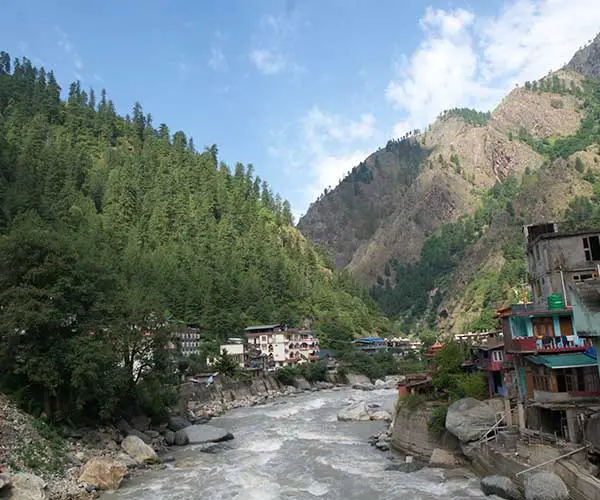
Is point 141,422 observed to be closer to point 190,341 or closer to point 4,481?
point 4,481

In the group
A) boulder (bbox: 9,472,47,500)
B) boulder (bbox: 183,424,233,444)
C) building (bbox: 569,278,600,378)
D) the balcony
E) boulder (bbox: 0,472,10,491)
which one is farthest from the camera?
boulder (bbox: 183,424,233,444)

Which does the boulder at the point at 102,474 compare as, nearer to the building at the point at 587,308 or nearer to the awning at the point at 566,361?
the awning at the point at 566,361

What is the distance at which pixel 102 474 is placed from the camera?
28.2 metres

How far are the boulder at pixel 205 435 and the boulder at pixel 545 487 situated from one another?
2741cm

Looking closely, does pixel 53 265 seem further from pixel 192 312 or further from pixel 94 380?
pixel 192 312

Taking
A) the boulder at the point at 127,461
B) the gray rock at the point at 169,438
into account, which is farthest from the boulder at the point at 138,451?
the gray rock at the point at 169,438

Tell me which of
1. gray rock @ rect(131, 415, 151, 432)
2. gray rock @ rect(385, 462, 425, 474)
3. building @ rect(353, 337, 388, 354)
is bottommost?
gray rock @ rect(385, 462, 425, 474)

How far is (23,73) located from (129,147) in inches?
→ 1673

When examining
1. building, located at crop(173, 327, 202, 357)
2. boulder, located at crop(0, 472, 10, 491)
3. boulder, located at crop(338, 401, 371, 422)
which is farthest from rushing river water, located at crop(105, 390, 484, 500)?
building, located at crop(173, 327, 202, 357)

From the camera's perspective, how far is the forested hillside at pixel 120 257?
113 feet

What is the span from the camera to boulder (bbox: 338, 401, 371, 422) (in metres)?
53.7

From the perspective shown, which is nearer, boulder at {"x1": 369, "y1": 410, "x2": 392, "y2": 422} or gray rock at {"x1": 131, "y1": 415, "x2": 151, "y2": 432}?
gray rock at {"x1": 131, "y1": 415, "x2": 151, "y2": 432}

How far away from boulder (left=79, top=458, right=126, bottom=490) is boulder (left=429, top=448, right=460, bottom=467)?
57.6 feet

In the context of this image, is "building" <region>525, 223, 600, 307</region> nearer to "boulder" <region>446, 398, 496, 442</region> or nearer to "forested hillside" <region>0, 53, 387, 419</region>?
"boulder" <region>446, 398, 496, 442</region>
